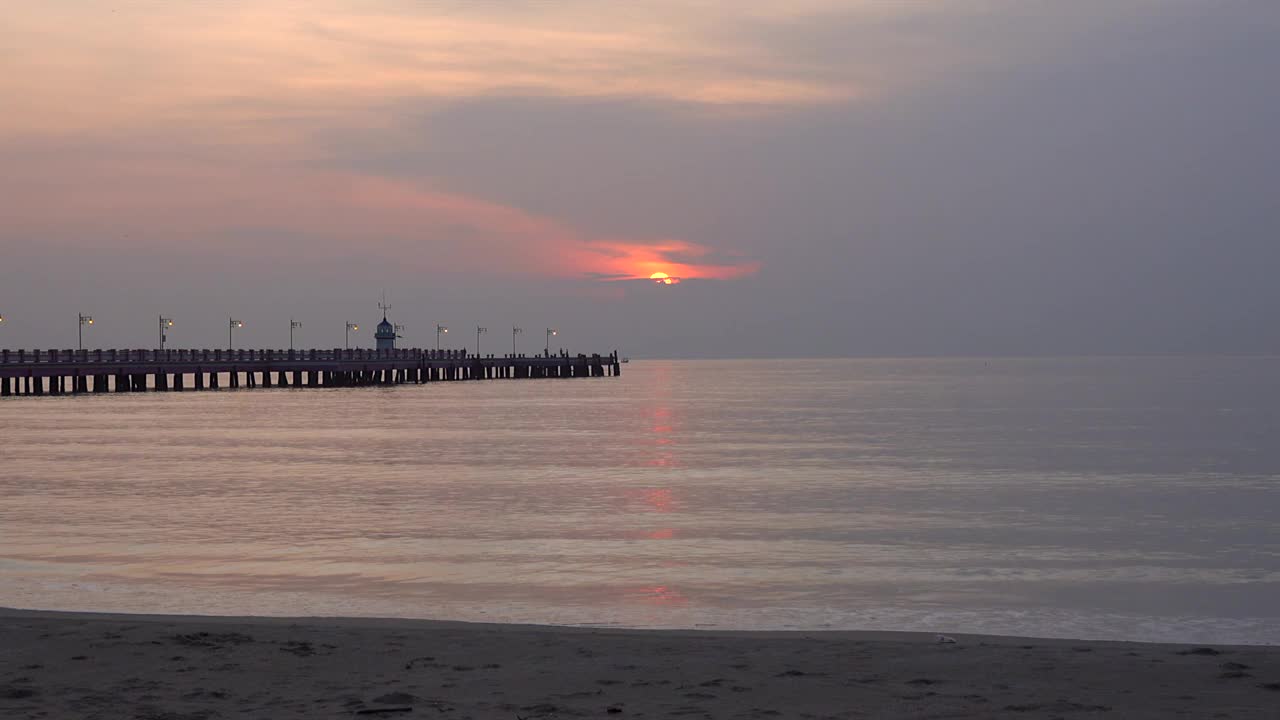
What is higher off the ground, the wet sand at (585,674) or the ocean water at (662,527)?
the wet sand at (585,674)

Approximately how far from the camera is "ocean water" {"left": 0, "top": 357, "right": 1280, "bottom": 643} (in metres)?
15.0

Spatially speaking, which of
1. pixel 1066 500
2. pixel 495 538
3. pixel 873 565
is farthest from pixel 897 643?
pixel 1066 500

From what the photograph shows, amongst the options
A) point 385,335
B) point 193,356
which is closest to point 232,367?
point 193,356

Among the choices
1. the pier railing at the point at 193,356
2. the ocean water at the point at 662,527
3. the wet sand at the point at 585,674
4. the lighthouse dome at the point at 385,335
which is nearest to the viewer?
the wet sand at the point at 585,674

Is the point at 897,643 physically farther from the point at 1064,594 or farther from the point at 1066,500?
the point at 1066,500

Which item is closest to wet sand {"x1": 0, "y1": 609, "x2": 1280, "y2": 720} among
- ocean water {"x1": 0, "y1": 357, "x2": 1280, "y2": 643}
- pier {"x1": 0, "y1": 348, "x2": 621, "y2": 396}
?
ocean water {"x1": 0, "y1": 357, "x2": 1280, "y2": 643}

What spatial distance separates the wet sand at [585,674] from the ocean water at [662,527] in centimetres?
244

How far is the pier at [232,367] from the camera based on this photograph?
295 ft

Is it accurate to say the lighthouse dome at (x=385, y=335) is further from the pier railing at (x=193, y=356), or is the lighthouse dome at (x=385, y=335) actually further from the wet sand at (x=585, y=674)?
the wet sand at (x=585, y=674)

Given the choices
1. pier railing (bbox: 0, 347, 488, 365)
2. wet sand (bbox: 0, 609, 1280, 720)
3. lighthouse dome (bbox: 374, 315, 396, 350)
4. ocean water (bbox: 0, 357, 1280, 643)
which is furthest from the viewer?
lighthouse dome (bbox: 374, 315, 396, 350)

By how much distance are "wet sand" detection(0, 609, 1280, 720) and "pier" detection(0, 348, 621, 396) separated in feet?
265

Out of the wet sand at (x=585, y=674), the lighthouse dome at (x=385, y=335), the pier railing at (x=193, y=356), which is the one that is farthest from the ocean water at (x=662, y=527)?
the lighthouse dome at (x=385, y=335)

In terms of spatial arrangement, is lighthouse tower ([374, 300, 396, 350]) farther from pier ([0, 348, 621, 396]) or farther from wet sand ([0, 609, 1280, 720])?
wet sand ([0, 609, 1280, 720])

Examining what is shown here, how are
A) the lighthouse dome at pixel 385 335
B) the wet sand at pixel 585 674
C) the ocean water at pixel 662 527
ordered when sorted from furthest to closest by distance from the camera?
the lighthouse dome at pixel 385 335, the ocean water at pixel 662 527, the wet sand at pixel 585 674
